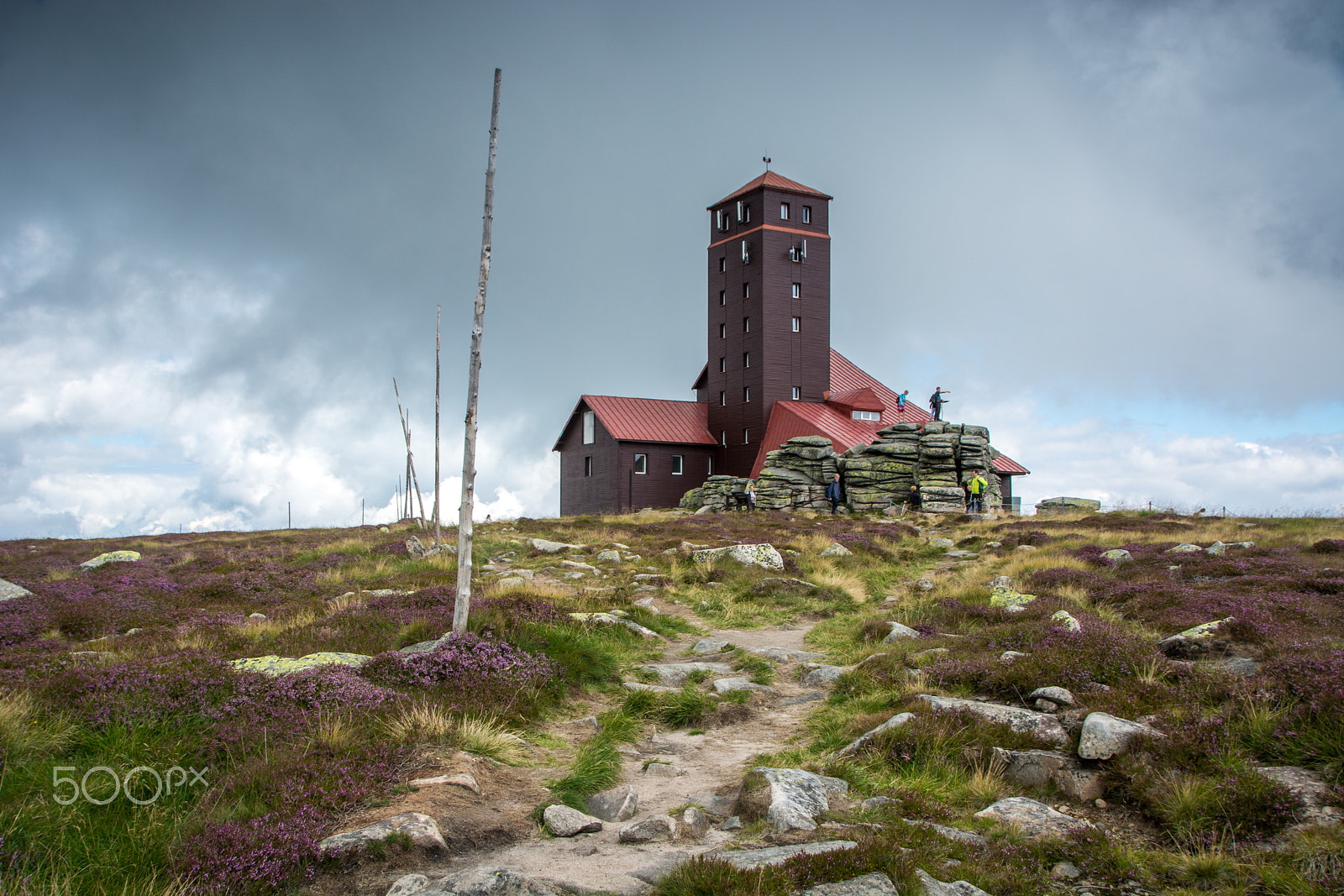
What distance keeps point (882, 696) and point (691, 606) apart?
26.4 ft

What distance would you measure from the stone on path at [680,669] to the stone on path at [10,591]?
39.4 feet

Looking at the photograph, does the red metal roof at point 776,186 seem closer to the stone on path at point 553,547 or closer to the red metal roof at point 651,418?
the red metal roof at point 651,418

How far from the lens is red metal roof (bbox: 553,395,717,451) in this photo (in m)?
51.6

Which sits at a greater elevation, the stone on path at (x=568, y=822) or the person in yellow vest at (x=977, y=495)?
the person in yellow vest at (x=977, y=495)

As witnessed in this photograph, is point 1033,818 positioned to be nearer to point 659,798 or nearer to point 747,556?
point 659,798

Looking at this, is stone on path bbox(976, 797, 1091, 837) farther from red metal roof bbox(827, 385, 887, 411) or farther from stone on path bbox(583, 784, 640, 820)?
red metal roof bbox(827, 385, 887, 411)

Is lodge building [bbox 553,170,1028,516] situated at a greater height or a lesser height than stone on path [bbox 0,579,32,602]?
greater

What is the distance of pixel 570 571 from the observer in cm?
1911

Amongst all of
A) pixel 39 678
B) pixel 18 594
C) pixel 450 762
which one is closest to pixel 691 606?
pixel 450 762

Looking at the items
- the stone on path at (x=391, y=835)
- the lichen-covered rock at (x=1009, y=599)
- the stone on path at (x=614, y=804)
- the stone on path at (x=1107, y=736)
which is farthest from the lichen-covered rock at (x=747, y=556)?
the stone on path at (x=391, y=835)

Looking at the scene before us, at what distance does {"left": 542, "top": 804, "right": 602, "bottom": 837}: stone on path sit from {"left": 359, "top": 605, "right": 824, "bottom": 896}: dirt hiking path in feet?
0.18

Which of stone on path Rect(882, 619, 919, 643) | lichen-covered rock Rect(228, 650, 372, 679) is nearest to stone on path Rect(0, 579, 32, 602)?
lichen-covered rock Rect(228, 650, 372, 679)

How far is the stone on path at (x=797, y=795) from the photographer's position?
5777 mm

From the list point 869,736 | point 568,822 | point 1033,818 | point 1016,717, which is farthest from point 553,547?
point 1033,818
